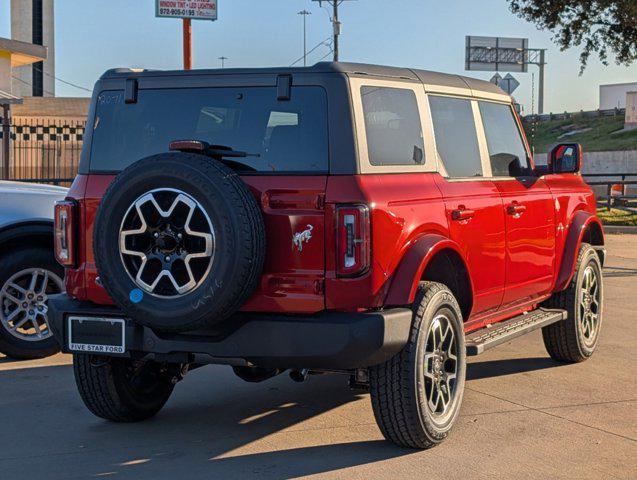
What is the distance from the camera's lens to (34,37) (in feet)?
131

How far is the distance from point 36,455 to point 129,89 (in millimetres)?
1953

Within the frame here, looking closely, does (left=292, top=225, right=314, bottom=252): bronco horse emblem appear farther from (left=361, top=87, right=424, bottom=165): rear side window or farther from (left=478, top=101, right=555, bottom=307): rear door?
(left=478, top=101, right=555, bottom=307): rear door

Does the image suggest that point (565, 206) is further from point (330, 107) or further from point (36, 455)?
point (36, 455)

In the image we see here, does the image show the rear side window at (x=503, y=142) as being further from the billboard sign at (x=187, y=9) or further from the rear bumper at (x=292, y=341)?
the billboard sign at (x=187, y=9)

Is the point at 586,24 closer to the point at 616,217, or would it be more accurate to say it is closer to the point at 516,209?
the point at 616,217

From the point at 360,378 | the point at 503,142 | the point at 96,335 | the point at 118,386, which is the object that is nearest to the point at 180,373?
the point at 118,386

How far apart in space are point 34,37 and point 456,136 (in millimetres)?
36168

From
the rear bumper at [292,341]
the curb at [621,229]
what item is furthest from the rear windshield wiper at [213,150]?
the curb at [621,229]

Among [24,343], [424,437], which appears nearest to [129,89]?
[424,437]

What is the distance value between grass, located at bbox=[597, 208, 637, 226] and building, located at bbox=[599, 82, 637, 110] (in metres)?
66.1

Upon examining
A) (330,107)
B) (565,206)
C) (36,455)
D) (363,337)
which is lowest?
(36,455)

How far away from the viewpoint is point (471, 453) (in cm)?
540

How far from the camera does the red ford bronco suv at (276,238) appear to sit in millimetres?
4957

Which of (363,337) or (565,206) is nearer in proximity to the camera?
(363,337)
